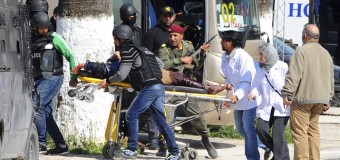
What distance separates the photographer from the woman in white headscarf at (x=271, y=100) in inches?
473

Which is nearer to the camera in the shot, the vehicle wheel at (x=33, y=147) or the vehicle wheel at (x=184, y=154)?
the vehicle wheel at (x=33, y=147)

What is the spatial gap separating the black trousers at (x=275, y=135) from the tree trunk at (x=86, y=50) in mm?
2430

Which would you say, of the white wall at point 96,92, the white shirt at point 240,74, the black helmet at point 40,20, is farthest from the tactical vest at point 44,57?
the white shirt at point 240,74

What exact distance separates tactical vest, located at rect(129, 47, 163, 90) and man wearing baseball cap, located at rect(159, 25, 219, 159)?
142 cm

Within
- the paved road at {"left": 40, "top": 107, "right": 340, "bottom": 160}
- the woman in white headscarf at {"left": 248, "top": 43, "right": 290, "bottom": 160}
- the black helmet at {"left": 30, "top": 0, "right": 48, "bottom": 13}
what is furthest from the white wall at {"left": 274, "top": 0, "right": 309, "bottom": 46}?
the woman in white headscarf at {"left": 248, "top": 43, "right": 290, "bottom": 160}

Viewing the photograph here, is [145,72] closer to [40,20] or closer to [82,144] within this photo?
[40,20]

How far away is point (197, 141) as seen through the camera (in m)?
15.8

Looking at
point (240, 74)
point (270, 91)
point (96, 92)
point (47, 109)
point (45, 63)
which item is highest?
point (45, 63)

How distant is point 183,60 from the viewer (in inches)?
524

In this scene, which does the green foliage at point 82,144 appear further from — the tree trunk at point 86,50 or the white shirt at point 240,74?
the white shirt at point 240,74

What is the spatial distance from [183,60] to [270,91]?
1.65m

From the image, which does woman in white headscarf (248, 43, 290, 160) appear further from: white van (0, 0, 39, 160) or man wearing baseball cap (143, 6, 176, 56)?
white van (0, 0, 39, 160)

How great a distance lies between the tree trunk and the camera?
13570mm

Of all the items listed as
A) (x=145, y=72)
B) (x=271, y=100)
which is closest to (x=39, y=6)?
(x=145, y=72)
